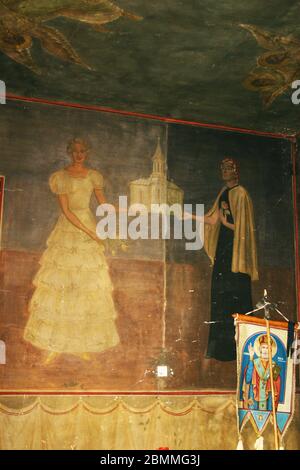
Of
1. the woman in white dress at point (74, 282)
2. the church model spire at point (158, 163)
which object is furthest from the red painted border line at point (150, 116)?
the woman in white dress at point (74, 282)

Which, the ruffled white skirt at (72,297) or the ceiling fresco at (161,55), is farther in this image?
the ruffled white skirt at (72,297)

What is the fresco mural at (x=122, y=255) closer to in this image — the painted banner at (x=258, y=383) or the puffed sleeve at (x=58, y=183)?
the puffed sleeve at (x=58, y=183)

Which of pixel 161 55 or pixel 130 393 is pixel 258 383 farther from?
pixel 161 55

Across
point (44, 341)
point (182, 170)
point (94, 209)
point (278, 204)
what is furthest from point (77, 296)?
point (278, 204)

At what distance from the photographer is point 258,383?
636 centimetres

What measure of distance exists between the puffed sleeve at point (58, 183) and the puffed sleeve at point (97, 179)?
0.35 meters

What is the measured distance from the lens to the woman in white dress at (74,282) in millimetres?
6098

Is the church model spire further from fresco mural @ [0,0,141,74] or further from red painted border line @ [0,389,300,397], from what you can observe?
red painted border line @ [0,389,300,397]

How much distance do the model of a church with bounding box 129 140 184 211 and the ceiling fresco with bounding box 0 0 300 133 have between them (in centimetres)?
67

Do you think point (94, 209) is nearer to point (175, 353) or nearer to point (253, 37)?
point (175, 353)

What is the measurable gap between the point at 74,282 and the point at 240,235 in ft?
7.46

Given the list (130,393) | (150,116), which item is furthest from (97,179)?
(130,393)

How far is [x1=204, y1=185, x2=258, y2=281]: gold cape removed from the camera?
6.93 m
